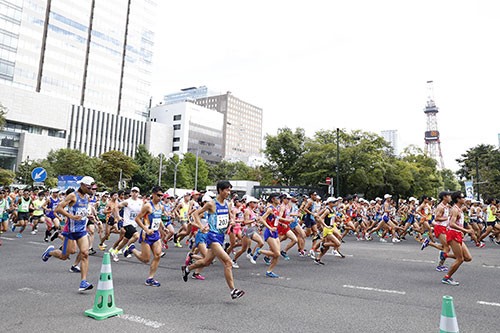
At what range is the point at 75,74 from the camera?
7556 centimetres

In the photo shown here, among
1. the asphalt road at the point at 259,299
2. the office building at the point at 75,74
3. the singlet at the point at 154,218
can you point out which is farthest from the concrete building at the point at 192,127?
the singlet at the point at 154,218

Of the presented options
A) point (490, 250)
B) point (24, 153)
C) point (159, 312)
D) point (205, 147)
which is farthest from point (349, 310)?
point (205, 147)

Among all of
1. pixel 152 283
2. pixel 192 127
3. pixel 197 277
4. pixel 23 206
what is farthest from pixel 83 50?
pixel 152 283

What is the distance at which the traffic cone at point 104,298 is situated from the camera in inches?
196

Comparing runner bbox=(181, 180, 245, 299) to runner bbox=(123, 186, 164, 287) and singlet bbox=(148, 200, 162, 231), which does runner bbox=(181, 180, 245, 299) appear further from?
singlet bbox=(148, 200, 162, 231)

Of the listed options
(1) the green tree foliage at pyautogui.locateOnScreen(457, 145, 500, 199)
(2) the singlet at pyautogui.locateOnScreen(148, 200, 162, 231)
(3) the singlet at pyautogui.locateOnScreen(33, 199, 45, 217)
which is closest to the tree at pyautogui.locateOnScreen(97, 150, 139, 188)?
(3) the singlet at pyautogui.locateOnScreen(33, 199, 45, 217)

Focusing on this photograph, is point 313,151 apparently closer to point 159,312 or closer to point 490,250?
point 490,250

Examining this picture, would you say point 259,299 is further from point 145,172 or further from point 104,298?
point 145,172

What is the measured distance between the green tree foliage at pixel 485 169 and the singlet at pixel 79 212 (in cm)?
4224

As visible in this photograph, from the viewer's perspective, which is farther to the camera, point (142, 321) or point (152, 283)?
point (152, 283)

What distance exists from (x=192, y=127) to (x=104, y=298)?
96.9 metres

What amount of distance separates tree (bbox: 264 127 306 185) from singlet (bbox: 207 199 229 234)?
41107 mm

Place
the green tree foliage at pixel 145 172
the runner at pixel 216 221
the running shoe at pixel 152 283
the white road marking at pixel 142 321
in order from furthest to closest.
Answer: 1. the green tree foliage at pixel 145 172
2. the running shoe at pixel 152 283
3. the runner at pixel 216 221
4. the white road marking at pixel 142 321

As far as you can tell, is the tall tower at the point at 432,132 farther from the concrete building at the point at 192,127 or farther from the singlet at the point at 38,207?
the singlet at the point at 38,207
